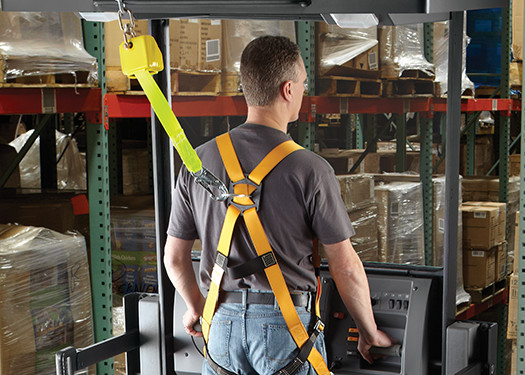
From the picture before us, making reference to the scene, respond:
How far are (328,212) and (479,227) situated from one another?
4011mm

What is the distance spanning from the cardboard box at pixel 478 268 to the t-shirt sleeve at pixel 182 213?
156 inches

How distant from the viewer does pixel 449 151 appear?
2.62m

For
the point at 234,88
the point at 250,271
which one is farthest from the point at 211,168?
the point at 234,88

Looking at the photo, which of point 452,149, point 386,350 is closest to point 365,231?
point 386,350

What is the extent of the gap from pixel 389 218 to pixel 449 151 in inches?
142

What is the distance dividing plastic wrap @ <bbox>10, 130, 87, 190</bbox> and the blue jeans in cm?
430

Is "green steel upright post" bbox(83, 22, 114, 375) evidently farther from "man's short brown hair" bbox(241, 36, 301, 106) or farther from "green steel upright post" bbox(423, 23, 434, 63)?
"green steel upright post" bbox(423, 23, 434, 63)

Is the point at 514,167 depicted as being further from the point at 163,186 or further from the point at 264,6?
the point at 264,6

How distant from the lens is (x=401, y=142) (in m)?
7.54

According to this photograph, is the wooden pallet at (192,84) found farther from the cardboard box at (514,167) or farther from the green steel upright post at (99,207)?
the cardboard box at (514,167)

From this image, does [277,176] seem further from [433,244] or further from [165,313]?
[433,244]

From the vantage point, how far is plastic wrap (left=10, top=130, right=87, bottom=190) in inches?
269

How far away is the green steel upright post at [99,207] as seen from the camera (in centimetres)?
461

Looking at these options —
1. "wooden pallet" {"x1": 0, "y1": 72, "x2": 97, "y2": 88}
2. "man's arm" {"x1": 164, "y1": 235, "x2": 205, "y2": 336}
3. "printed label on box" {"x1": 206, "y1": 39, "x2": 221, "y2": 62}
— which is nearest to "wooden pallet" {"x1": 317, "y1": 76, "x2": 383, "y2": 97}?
"printed label on box" {"x1": 206, "y1": 39, "x2": 221, "y2": 62}
